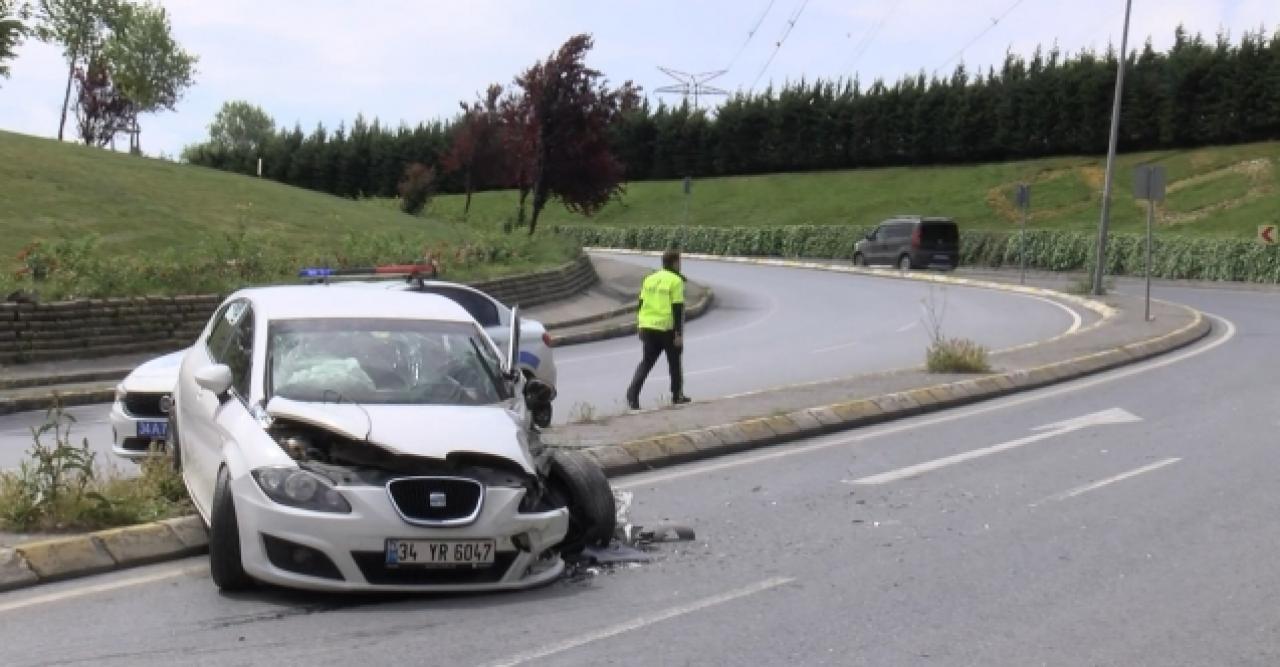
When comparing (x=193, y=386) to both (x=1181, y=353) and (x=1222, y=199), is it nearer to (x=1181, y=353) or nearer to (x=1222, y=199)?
(x=1181, y=353)

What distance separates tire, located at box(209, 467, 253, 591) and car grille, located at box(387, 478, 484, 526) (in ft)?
2.53

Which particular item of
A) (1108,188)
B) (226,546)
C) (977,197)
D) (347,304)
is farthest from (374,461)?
(977,197)

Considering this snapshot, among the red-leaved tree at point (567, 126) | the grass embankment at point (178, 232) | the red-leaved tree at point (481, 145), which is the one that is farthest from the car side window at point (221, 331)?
the red-leaved tree at point (481, 145)

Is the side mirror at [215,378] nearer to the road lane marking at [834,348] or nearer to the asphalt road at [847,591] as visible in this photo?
the asphalt road at [847,591]

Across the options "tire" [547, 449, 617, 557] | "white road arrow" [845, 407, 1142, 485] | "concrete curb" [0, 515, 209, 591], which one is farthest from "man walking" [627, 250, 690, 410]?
"concrete curb" [0, 515, 209, 591]

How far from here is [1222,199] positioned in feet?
205

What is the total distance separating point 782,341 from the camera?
26109 mm

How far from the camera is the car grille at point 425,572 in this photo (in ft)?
22.4

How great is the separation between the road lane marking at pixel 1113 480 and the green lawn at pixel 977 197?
4241 cm

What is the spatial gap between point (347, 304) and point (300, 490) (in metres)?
1.98

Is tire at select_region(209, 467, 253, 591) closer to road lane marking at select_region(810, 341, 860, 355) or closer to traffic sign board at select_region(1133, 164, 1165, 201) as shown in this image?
road lane marking at select_region(810, 341, 860, 355)

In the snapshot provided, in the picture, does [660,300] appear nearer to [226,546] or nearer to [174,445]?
[174,445]

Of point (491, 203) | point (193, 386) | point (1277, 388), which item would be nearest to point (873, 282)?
point (1277, 388)

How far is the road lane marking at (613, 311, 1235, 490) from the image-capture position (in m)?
10.8
